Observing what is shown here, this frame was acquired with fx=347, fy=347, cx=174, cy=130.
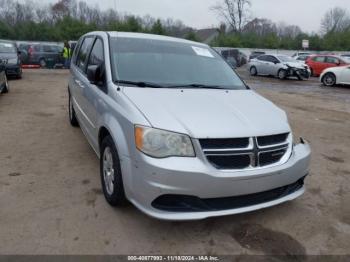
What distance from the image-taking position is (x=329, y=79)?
17438mm

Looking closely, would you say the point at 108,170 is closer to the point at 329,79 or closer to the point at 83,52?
the point at 83,52

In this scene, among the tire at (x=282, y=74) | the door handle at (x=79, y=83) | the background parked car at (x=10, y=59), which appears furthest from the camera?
the tire at (x=282, y=74)

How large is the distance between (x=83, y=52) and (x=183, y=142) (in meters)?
3.21

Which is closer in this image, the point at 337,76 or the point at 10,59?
the point at 10,59

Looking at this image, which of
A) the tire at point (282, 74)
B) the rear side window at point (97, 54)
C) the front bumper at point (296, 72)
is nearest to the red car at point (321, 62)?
the front bumper at point (296, 72)

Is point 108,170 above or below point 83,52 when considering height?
below

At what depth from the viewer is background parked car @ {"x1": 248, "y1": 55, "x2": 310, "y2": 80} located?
19828 mm

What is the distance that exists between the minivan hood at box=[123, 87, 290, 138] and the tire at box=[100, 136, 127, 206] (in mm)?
526

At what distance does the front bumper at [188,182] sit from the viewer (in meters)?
2.74

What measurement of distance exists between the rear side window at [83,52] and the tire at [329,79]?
14975 millimetres

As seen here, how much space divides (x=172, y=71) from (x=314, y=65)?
68.2ft

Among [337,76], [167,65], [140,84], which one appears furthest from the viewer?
[337,76]

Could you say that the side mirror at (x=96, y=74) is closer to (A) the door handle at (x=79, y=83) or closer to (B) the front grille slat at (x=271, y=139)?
(A) the door handle at (x=79, y=83)

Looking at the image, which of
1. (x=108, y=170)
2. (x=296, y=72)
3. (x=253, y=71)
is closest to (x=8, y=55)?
(x=108, y=170)
